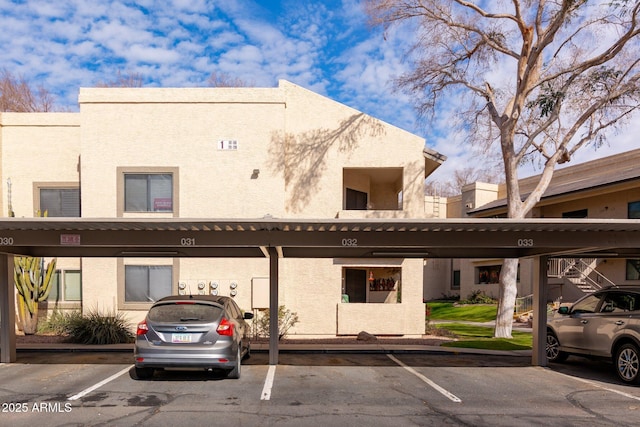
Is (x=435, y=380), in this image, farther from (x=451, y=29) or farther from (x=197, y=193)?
(x=451, y=29)

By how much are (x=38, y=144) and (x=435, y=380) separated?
15.4 metres

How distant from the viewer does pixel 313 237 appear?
8.95 meters

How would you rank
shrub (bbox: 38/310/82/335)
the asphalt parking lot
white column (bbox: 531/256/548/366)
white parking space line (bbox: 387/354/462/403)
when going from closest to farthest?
1. the asphalt parking lot
2. white parking space line (bbox: 387/354/462/403)
3. white column (bbox: 531/256/548/366)
4. shrub (bbox: 38/310/82/335)

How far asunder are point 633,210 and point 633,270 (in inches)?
110

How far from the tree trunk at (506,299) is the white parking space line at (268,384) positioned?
31.0ft

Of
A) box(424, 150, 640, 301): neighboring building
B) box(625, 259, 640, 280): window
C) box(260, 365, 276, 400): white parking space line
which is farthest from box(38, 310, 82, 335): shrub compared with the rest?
box(625, 259, 640, 280): window

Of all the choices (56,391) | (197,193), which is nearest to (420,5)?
(197,193)

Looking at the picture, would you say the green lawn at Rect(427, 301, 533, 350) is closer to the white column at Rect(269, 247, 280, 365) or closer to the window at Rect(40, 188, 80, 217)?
the white column at Rect(269, 247, 280, 365)

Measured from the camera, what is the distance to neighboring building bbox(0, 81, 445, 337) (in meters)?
14.6

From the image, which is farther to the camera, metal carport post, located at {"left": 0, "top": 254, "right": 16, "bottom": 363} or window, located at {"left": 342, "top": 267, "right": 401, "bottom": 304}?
window, located at {"left": 342, "top": 267, "right": 401, "bottom": 304}

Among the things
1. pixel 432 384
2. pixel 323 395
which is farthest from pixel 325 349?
pixel 323 395

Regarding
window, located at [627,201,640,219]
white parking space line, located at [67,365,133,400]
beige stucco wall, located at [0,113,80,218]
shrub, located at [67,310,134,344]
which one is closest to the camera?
white parking space line, located at [67,365,133,400]

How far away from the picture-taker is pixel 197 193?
14820 millimetres

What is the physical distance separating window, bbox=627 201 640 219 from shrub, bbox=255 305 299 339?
53.2 ft
